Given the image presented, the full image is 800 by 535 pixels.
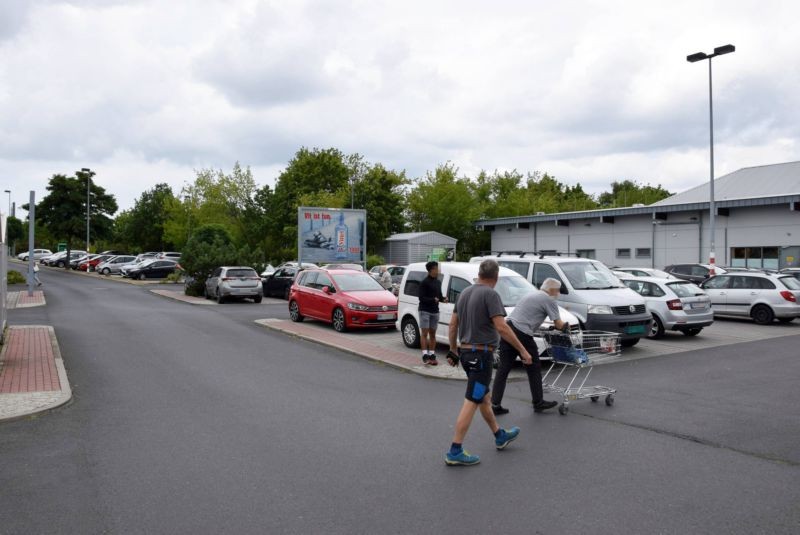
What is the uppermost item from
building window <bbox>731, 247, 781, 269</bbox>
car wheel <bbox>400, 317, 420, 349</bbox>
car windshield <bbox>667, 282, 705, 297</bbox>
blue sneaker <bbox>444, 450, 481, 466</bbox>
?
building window <bbox>731, 247, 781, 269</bbox>

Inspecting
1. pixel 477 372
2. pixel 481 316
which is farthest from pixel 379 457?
pixel 481 316

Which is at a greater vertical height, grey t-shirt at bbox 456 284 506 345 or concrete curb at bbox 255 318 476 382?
grey t-shirt at bbox 456 284 506 345

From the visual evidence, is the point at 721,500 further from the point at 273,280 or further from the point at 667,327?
the point at 273,280

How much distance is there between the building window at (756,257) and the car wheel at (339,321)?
2496 cm

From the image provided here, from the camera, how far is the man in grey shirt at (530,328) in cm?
772

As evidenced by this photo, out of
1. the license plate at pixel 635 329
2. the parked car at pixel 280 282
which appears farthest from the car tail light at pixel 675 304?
the parked car at pixel 280 282

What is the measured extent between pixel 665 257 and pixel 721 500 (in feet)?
112

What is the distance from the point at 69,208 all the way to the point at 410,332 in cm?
5254

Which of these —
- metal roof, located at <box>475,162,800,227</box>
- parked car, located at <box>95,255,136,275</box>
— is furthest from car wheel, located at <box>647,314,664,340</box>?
parked car, located at <box>95,255,136,275</box>

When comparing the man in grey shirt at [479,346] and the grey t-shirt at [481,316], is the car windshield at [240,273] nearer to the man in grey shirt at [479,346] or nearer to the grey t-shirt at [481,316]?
the man in grey shirt at [479,346]

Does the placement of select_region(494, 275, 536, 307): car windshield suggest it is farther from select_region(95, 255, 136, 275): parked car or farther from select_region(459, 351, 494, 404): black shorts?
select_region(95, 255, 136, 275): parked car

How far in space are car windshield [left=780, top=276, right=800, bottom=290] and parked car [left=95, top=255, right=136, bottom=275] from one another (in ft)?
156

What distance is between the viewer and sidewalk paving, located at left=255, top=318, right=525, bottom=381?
35.1 ft

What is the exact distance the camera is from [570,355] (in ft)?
25.3
